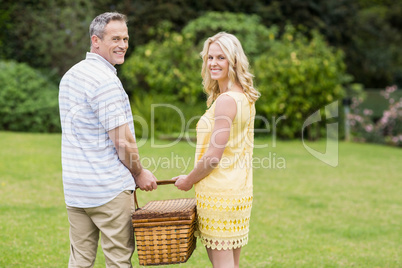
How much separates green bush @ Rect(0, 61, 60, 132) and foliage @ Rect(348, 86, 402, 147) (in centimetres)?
791

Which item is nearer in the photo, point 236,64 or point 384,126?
point 236,64

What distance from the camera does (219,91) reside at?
329 centimetres

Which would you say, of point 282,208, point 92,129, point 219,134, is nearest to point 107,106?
point 92,129

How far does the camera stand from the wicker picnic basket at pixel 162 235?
9.46 feet

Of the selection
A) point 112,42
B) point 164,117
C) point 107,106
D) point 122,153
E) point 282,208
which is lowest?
point 282,208

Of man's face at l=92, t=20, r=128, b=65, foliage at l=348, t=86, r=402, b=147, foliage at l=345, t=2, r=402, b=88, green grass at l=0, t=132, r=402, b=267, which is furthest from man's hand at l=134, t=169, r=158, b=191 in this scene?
foliage at l=345, t=2, r=402, b=88

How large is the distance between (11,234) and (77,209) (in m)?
2.54

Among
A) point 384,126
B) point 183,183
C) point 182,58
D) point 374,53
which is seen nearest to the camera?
point 183,183

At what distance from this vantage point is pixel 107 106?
273 centimetres

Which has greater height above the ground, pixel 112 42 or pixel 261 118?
pixel 112 42

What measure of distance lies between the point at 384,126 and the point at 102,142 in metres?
11.7

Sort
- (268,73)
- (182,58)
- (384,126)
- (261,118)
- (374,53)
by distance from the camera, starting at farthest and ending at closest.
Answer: (374,53) → (384,126) → (182,58) → (261,118) → (268,73)

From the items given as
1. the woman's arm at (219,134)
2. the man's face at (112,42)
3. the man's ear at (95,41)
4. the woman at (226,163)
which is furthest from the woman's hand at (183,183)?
the man's ear at (95,41)

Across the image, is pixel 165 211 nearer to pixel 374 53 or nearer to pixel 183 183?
pixel 183 183
